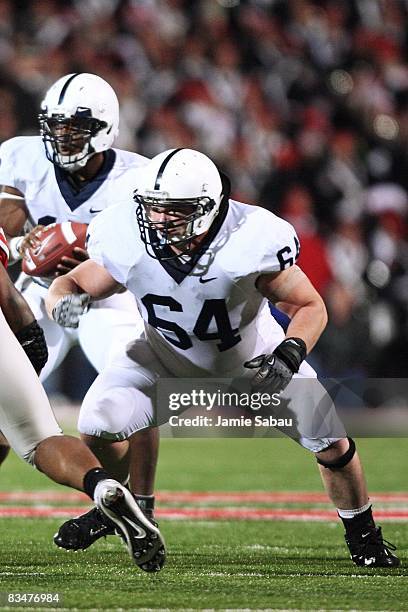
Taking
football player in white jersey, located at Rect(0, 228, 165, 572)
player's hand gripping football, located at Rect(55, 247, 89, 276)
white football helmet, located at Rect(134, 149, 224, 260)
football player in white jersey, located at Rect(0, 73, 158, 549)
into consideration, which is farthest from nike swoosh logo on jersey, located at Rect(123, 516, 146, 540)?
player's hand gripping football, located at Rect(55, 247, 89, 276)

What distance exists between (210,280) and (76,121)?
1.11 metres

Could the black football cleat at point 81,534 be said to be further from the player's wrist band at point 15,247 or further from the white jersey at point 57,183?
the white jersey at point 57,183

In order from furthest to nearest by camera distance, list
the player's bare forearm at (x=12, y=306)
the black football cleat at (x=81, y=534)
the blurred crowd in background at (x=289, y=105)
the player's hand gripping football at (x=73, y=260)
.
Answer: the blurred crowd in background at (x=289, y=105)
the player's hand gripping football at (x=73, y=260)
the black football cleat at (x=81, y=534)
the player's bare forearm at (x=12, y=306)

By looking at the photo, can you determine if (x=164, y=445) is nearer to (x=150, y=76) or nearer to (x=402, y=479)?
(x=402, y=479)

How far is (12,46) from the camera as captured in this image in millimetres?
10211

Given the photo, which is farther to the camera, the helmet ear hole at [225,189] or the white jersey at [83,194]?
the white jersey at [83,194]

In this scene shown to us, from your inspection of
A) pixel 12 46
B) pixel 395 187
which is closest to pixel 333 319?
pixel 395 187

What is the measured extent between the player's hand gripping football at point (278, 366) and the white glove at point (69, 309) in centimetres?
55

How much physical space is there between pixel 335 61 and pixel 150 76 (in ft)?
5.27

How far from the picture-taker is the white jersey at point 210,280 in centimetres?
382

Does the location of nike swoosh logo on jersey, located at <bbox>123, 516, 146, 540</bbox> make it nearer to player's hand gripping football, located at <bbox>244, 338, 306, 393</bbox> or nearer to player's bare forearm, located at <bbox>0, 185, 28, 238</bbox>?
player's hand gripping football, located at <bbox>244, 338, 306, 393</bbox>

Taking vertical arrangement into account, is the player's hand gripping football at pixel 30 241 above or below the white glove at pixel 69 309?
below

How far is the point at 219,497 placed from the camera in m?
5.97

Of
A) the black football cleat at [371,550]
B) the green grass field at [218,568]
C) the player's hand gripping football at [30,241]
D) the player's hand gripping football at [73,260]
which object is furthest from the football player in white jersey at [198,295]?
the player's hand gripping football at [30,241]
